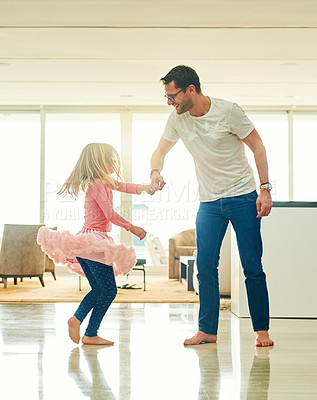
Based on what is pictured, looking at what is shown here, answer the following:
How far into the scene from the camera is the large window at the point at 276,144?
389 inches

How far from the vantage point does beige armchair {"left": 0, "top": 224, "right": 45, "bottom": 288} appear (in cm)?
706

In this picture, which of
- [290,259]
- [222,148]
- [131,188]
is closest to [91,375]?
[131,188]

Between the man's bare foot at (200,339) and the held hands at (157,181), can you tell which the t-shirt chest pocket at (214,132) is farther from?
the man's bare foot at (200,339)

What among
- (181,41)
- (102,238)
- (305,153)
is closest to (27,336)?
(102,238)

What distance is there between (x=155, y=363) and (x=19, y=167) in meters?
7.65

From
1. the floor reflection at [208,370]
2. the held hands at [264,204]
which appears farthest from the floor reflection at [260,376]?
the held hands at [264,204]

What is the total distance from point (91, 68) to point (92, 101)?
2.12 metres

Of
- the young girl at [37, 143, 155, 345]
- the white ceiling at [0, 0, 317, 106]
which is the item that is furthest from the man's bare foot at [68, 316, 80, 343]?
the white ceiling at [0, 0, 317, 106]

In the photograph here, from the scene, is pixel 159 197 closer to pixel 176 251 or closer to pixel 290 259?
pixel 176 251

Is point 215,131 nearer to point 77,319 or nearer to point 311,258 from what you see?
point 77,319

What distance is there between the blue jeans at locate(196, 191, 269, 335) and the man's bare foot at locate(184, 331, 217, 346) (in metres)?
0.03

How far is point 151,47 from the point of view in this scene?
20.7 feet

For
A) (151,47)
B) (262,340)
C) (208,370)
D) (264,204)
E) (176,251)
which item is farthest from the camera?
(176,251)

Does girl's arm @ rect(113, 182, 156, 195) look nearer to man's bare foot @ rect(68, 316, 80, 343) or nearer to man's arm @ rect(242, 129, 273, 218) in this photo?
man's arm @ rect(242, 129, 273, 218)
